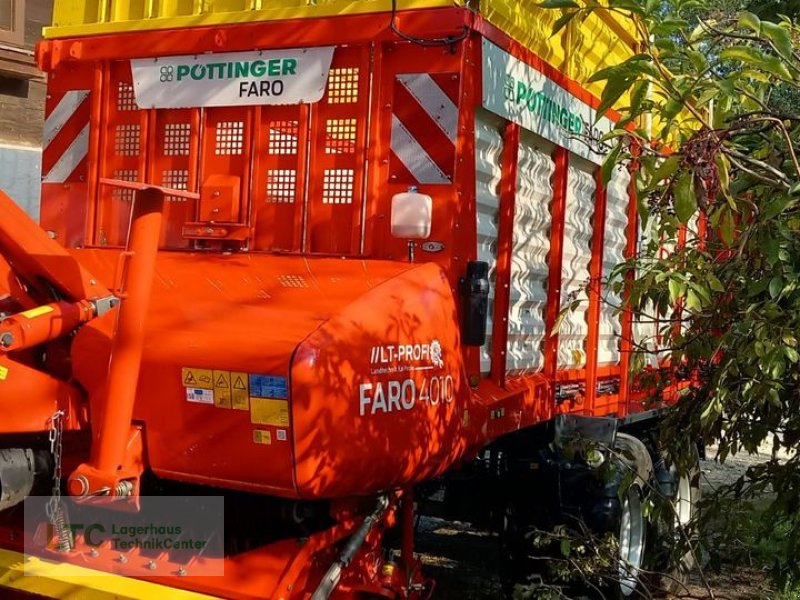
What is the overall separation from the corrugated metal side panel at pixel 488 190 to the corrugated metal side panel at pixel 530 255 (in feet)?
0.60

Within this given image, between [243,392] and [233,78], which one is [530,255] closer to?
[233,78]

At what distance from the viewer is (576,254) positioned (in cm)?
517

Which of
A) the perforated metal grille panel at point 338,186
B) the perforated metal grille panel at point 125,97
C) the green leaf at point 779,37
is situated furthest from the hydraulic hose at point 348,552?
the perforated metal grille panel at point 125,97

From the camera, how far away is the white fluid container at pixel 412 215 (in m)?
3.77

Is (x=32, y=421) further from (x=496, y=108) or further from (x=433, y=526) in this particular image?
(x=433, y=526)

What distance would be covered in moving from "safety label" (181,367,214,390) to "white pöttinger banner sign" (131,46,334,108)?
1.50 m

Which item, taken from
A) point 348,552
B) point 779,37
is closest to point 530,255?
point 348,552

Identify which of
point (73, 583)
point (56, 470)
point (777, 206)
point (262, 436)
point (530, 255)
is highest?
point (777, 206)

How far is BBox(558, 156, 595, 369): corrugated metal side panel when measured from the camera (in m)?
5.00

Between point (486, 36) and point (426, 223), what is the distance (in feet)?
2.60

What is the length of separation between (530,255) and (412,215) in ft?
3.30

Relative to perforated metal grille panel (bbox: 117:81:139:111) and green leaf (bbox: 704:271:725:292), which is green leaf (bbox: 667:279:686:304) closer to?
A: green leaf (bbox: 704:271:725:292)

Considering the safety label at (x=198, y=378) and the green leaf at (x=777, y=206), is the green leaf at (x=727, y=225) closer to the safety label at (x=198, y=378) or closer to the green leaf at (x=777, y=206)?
the green leaf at (x=777, y=206)

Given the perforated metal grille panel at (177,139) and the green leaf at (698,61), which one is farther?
the perforated metal grille panel at (177,139)
